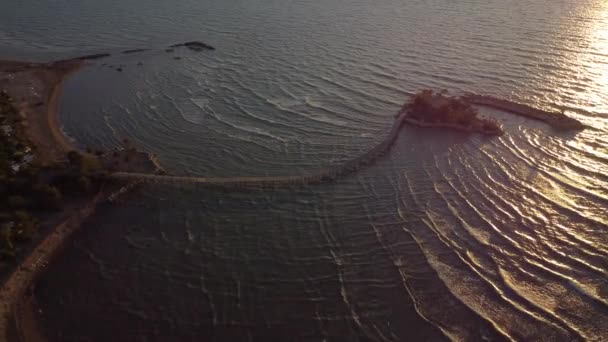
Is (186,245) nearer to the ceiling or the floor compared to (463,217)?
nearer to the floor

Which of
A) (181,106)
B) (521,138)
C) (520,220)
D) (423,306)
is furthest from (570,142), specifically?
(181,106)

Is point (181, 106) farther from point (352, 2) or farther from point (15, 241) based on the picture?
point (352, 2)

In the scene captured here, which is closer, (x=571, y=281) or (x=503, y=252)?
(x=571, y=281)

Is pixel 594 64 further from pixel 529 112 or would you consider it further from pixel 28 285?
pixel 28 285

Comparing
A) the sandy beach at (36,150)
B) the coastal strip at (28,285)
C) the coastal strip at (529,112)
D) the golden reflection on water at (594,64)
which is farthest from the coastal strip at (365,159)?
the coastal strip at (28,285)

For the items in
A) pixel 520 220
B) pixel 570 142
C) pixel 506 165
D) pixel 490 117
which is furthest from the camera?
pixel 490 117

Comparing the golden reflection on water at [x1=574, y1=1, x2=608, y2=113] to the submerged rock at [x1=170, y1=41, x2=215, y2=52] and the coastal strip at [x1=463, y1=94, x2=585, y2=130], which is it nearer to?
the coastal strip at [x1=463, y1=94, x2=585, y2=130]

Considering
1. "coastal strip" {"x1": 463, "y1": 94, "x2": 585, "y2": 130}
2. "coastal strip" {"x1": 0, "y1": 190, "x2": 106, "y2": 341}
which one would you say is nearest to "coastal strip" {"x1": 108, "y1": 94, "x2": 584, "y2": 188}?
"coastal strip" {"x1": 463, "y1": 94, "x2": 585, "y2": 130}

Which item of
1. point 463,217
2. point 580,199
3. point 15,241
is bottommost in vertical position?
point 15,241

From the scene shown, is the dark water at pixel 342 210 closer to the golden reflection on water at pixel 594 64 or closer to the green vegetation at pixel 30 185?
the golden reflection on water at pixel 594 64
